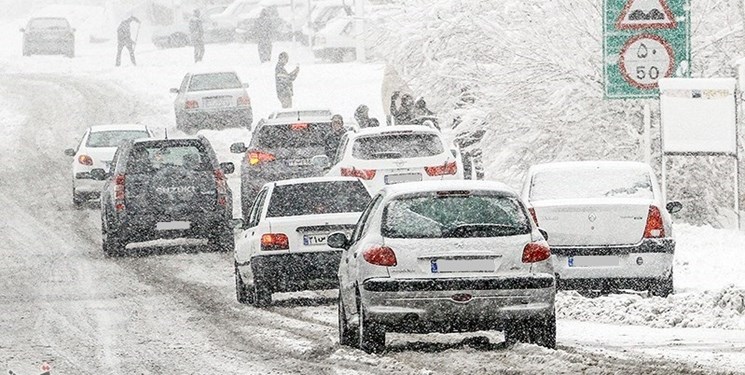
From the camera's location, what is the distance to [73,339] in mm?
14836

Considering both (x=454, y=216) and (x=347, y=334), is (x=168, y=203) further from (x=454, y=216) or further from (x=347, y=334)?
(x=454, y=216)

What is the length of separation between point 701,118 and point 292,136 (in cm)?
710

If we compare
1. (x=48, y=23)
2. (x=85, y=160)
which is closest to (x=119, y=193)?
(x=85, y=160)

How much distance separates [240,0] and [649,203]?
50.4 meters

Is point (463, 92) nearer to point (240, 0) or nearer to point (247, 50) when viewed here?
point (247, 50)

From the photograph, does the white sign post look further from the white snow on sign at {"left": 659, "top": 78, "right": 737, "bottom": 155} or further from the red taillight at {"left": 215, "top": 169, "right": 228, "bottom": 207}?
the red taillight at {"left": 215, "top": 169, "right": 228, "bottom": 207}

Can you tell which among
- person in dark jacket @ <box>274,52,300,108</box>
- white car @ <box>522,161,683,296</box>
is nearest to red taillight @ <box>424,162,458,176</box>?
white car @ <box>522,161,683,296</box>

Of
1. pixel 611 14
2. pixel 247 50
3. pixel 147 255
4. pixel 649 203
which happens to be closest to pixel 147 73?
pixel 247 50

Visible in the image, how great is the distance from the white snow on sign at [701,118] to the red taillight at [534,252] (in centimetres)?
768

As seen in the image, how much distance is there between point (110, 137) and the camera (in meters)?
31.8

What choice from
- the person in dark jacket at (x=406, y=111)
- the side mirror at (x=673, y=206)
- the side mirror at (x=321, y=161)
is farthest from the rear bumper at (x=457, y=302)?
the person in dark jacket at (x=406, y=111)

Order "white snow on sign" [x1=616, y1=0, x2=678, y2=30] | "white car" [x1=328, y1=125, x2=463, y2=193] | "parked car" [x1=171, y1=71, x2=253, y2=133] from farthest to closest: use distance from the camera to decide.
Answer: "parked car" [x1=171, y1=71, x2=253, y2=133] → "white car" [x1=328, y1=125, x2=463, y2=193] → "white snow on sign" [x1=616, y1=0, x2=678, y2=30]

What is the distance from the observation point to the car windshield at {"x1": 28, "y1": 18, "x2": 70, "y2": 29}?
62500 millimetres

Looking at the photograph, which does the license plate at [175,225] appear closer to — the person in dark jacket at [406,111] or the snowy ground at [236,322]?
the snowy ground at [236,322]
